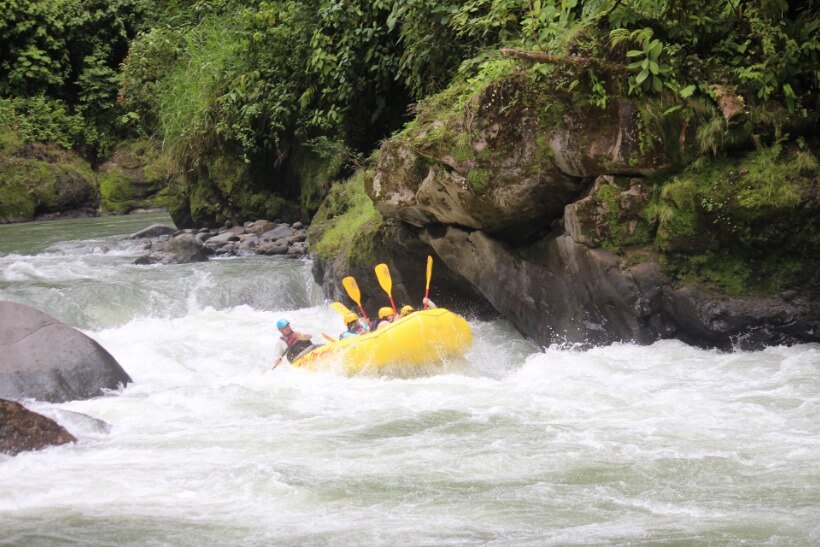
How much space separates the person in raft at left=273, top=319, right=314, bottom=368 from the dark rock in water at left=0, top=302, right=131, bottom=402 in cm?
126

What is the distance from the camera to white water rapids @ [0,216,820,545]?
4039 millimetres

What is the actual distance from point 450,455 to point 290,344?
3.10m

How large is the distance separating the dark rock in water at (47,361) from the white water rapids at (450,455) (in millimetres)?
206

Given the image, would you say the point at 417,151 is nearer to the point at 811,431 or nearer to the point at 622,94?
the point at 622,94

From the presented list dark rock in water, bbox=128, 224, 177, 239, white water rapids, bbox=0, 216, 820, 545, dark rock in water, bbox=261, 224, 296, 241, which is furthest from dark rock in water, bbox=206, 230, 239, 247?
white water rapids, bbox=0, 216, 820, 545

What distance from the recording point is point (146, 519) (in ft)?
13.7

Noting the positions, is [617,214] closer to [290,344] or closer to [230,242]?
[290,344]

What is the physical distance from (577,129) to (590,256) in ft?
3.19

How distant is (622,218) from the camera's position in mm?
6984

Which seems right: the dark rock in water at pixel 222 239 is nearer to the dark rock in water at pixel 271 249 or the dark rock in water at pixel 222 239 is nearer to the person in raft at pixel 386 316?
the dark rock in water at pixel 271 249

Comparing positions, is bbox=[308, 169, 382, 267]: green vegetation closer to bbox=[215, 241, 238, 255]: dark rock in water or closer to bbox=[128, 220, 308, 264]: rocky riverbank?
bbox=[128, 220, 308, 264]: rocky riverbank

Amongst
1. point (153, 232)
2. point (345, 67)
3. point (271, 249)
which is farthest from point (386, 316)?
point (153, 232)

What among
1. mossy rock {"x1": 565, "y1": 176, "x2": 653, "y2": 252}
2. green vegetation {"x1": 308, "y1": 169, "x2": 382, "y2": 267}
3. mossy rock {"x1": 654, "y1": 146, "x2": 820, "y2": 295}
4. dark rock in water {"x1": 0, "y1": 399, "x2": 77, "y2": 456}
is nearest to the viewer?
dark rock in water {"x1": 0, "y1": 399, "x2": 77, "y2": 456}

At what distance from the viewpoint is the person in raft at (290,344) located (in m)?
7.87
